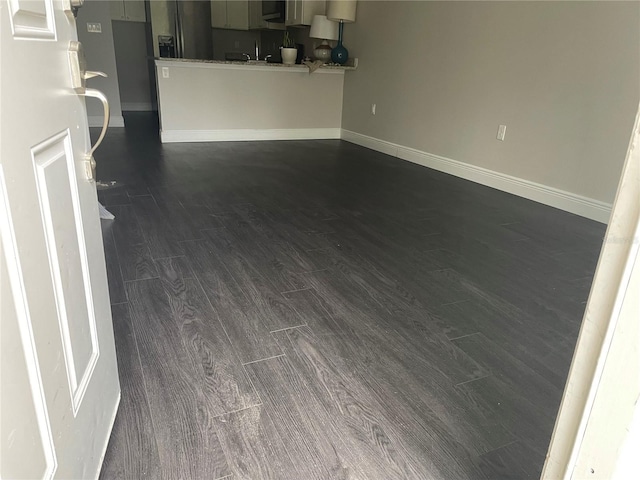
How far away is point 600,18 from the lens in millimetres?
2904

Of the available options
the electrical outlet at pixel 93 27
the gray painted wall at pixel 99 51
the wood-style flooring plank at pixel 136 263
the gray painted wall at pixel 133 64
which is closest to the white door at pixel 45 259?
the wood-style flooring plank at pixel 136 263

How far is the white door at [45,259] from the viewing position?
22.9 inches

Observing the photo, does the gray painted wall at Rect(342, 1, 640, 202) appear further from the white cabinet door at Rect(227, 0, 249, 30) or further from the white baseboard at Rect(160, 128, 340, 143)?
the white cabinet door at Rect(227, 0, 249, 30)

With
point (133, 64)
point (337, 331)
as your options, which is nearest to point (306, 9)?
point (133, 64)

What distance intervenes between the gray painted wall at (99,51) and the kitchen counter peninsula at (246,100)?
144 centimetres

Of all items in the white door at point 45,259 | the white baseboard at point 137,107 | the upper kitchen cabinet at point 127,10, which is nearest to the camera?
the white door at point 45,259

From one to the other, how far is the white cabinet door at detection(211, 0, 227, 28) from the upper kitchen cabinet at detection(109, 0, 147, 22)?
1.17 m

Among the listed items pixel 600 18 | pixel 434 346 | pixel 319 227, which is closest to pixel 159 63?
pixel 319 227

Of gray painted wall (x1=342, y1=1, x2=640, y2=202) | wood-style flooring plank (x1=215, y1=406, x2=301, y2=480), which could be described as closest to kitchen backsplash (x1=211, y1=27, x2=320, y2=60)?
gray painted wall (x1=342, y1=1, x2=640, y2=202)

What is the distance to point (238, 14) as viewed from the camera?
7.64m

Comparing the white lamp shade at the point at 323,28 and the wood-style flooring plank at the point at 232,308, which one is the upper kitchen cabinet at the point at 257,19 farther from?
the wood-style flooring plank at the point at 232,308

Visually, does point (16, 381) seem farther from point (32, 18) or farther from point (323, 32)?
point (323, 32)

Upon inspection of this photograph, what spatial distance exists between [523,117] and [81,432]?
360cm

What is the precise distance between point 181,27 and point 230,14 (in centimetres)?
88
